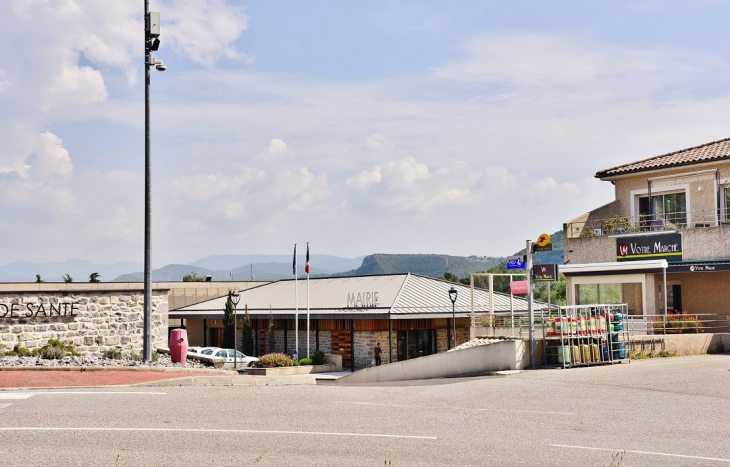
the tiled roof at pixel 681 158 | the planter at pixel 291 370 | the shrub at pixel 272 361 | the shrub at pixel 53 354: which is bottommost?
the planter at pixel 291 370

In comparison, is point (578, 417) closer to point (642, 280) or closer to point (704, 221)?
point (642, 280)

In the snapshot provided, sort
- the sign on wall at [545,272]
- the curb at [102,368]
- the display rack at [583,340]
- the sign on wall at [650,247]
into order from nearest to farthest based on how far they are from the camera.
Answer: the curb at [102,368], the display rack at [583,340], the sign on wall at [545,272], the sign on wall at [650,247]

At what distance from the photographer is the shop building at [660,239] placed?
31562 millimetres

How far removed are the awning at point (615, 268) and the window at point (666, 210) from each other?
15.4 feet

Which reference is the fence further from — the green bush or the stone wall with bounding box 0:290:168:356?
the stone wall with bounding box 0:290:168:356

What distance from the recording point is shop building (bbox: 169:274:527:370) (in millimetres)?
40531

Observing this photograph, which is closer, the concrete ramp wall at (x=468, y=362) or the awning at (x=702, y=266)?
the concrete ramp wall at (x=468, y=362)

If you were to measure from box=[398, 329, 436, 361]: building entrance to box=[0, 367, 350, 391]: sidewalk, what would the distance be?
21.8 meters

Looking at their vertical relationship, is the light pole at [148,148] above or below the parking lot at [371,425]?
above

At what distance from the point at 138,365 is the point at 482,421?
995 centimetres

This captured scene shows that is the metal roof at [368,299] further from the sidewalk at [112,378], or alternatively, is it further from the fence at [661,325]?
the sidewalk at [112,378]

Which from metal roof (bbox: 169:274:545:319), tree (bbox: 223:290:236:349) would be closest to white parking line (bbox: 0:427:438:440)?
metal roof (bbox: 169:274:545:319)

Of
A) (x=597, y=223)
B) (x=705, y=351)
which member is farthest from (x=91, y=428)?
(x=597, y=223)

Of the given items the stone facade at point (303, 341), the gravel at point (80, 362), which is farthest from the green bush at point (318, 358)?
the gravel at point (80, 362)
